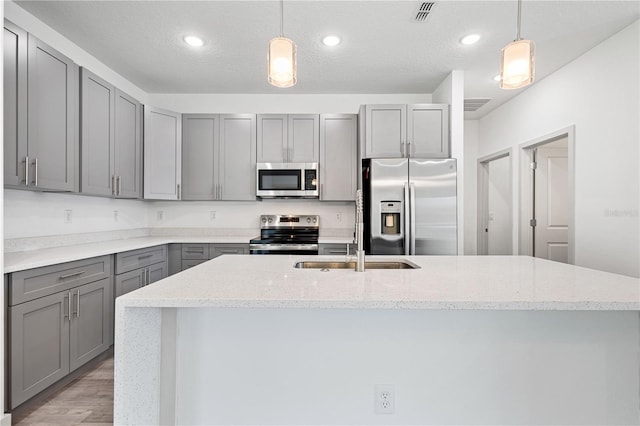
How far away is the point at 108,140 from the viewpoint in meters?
3.03

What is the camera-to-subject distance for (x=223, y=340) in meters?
1.53

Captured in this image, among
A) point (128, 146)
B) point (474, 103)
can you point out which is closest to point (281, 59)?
point (128, 146)

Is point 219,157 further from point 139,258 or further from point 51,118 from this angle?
point 51,118

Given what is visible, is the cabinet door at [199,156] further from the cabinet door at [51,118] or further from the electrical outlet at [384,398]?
the electrical outlet at [384,398]

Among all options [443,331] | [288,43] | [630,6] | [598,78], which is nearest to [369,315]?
[443,331]

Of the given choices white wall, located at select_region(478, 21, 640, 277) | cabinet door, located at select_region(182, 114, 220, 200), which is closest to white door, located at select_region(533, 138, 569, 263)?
white wall, located at select_region(478, 21, 640, 277)

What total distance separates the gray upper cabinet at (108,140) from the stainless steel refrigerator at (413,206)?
2402mm

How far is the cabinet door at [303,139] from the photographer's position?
3965 mm

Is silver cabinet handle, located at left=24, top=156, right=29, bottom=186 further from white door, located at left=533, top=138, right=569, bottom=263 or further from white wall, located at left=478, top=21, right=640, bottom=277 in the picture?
white door, located at left=533, top=138, right=569, bottom=263

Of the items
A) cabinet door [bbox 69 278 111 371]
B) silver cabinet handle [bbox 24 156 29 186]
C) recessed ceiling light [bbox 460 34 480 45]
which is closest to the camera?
silver cabinet handle [bbox 24 156 29 186]

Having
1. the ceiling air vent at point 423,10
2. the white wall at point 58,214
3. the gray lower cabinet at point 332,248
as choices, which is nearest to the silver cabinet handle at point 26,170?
the white wall at point 58,214

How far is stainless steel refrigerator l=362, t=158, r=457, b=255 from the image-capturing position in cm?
335

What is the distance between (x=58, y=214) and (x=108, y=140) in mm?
746

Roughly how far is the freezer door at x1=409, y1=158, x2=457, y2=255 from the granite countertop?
156cm
